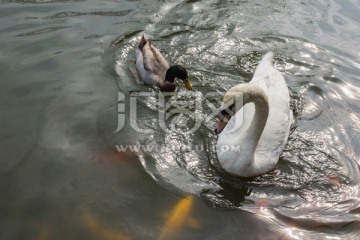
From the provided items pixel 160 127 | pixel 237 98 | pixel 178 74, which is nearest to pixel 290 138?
pixel 237 98

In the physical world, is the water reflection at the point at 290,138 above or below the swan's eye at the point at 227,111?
below

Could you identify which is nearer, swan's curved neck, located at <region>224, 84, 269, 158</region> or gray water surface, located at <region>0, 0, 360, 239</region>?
gray water surface, located at <region>0, 0, 360, 239</region>

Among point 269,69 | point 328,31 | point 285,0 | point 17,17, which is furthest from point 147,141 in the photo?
point 285,0

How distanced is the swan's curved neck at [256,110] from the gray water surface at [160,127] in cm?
50

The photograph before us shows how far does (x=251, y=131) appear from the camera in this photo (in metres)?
5.43

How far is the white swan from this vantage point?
515 cm

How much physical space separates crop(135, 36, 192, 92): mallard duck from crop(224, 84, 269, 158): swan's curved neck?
2.20 metres

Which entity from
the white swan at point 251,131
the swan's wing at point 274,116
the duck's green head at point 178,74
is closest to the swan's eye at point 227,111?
the white swan at point 251,131

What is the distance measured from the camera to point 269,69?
7.11 meters

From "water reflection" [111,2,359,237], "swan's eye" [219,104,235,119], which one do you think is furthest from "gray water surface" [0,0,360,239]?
"swan's eye" [219,104,235,119]

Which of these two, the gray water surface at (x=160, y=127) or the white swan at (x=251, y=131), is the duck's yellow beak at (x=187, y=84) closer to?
the gray water surface at (x=160, y=127)

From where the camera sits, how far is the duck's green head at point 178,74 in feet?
23.7

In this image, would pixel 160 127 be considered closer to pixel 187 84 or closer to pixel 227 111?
pixel 187 84

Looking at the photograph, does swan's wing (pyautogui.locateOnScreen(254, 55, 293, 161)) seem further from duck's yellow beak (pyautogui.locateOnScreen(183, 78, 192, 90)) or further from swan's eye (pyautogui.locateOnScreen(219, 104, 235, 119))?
duck's yellow beak (pyautogui.locateOnScreen(183, 78, 192, 90))
